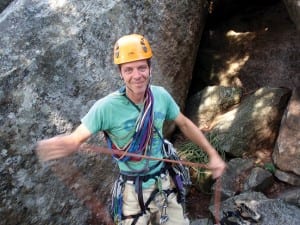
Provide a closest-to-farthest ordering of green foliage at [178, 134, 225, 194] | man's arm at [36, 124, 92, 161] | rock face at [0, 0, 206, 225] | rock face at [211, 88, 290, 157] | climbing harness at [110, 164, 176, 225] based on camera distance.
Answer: man's arm at [36, 124, 92, 161]
climbing harness at [110, 164, 176, 225]
rock face at [0, 0, 206, 225]
green foliage at [178, 134, 225, 194]
rock face at [211, 88, 290, 157]

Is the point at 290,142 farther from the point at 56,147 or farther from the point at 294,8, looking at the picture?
the point at 56,147

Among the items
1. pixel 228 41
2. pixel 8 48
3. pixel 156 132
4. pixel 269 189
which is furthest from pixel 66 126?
pixel 228 41

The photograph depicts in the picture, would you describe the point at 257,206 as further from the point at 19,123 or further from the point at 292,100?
the point at 19,123

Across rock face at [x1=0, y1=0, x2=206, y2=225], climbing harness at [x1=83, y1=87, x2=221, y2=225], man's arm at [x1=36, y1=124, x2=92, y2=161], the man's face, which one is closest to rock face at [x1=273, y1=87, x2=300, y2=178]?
rock face at [x1=0, y1=0, x2=206, y2=225]

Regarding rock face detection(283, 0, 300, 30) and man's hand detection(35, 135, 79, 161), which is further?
rock face detection(283, 0, 300, 30)

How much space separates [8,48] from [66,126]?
43.3 inches

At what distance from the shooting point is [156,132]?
3.43m

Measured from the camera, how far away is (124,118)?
10.6ft

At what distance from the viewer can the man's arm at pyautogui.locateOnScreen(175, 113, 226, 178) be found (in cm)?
352

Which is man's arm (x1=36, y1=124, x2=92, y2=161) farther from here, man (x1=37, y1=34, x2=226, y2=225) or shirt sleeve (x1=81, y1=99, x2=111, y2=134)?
shirt sleeve (x1=81, y1=99, x2=111, y2=134)

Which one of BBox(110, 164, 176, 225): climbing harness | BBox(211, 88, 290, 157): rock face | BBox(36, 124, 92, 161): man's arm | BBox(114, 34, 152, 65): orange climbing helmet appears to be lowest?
BBox(211, 88, 290, 157): rock face

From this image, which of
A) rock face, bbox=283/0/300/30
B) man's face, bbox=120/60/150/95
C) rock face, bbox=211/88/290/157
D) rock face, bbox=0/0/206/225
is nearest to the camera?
man's face, bbox=120/60/150/95

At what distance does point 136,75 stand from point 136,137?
49 cm

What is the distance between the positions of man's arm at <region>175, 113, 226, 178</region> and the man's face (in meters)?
0.55
